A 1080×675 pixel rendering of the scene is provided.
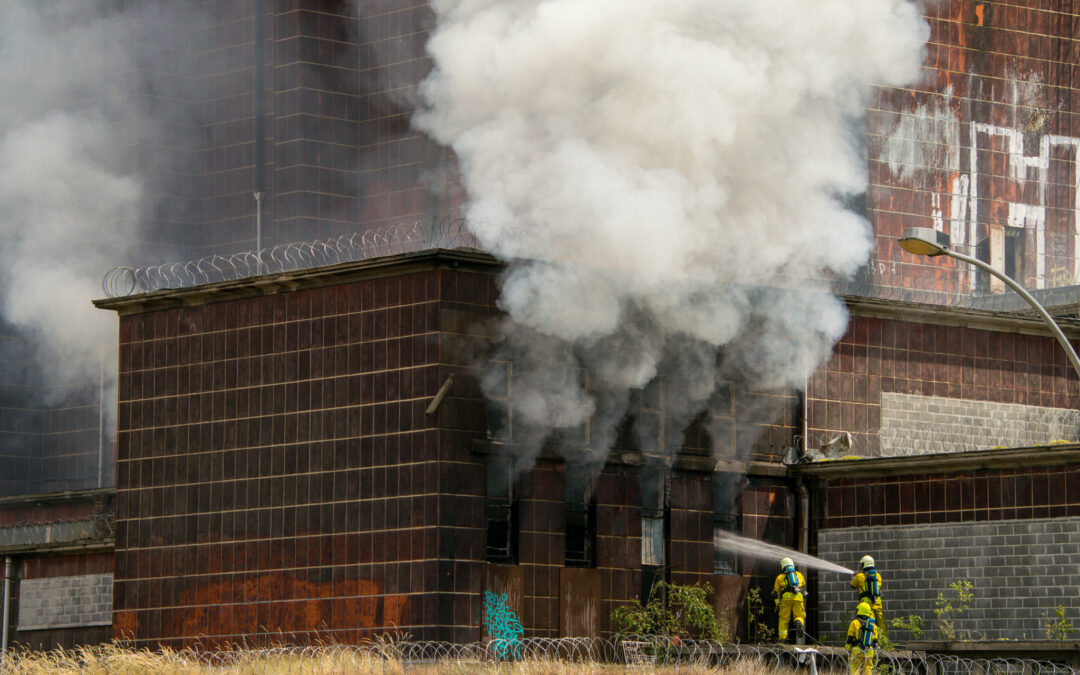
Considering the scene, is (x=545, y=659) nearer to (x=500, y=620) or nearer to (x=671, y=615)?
(x=500, y=620)

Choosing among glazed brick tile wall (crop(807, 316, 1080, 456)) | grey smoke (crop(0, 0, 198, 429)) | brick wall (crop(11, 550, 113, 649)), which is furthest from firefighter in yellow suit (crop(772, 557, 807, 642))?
grey smoke (crop(0, 0, 198, 429))

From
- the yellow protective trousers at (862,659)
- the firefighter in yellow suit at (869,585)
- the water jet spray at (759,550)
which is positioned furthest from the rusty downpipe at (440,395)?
the yellow protective trousers at (862,659)

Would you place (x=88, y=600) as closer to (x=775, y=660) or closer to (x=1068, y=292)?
(x=775, y=660)

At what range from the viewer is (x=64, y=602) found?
1432 inches

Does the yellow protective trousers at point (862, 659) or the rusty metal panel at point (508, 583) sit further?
the rusty metal panel at point (508, 583)

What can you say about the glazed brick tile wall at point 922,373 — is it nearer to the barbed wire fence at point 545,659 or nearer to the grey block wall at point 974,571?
the grey block wall at point 974,571

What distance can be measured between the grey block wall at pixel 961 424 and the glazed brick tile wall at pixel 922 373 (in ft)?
0.36

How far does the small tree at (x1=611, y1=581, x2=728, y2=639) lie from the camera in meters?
31.0

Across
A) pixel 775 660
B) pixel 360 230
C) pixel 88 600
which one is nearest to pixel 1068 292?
pixel 360 230

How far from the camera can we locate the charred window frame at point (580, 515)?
31.1 metres

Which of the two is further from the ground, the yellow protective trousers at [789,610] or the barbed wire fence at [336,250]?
the barbed wire fence at [336,250]

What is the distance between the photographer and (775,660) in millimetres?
28141

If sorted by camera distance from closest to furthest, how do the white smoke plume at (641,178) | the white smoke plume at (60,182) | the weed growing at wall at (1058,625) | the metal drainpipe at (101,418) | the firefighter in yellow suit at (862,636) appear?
1. the firefighter in yellow suit at (862,636)
2. the weed growing at wall at (1058,625)
3. the white smoke plume at (641,178)
4. the white smoke plume at (60,182)
5. the metal drainpipe at (101,418)

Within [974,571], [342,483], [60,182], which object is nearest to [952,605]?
[974,571]
